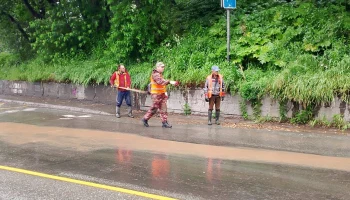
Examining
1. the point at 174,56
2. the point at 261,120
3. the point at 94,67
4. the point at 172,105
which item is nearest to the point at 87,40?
the point at 94,67

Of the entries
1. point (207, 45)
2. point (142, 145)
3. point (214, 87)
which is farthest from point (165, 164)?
point (207, 45)

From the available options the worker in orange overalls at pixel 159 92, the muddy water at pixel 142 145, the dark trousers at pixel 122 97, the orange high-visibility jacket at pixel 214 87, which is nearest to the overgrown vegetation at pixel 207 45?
the orange high-visibility jacket at pixel 214 87

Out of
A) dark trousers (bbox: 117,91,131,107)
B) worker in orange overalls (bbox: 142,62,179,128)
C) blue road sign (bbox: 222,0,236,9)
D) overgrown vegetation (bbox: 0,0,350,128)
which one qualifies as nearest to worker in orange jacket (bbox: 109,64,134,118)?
dark trousers (bbox: 117,91,131,107)

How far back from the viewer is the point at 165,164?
7.18 metres

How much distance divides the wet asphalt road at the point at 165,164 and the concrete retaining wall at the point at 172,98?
4.03ft

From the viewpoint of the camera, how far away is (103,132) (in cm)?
1048

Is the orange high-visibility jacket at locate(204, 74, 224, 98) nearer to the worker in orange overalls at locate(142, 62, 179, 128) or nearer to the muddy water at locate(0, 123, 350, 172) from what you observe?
the worker in orange overalls at locate(142, 62, 179, 128)

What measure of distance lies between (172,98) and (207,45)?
2.26m

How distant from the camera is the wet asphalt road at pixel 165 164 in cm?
573

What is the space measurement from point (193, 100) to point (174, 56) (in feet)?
7.08

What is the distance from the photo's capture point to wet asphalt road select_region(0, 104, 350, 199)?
5.73m

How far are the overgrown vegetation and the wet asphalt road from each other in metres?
1.84

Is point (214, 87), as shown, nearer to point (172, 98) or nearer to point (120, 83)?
point (172, 98)

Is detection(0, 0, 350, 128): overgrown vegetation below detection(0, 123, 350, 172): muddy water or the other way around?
the other way around
